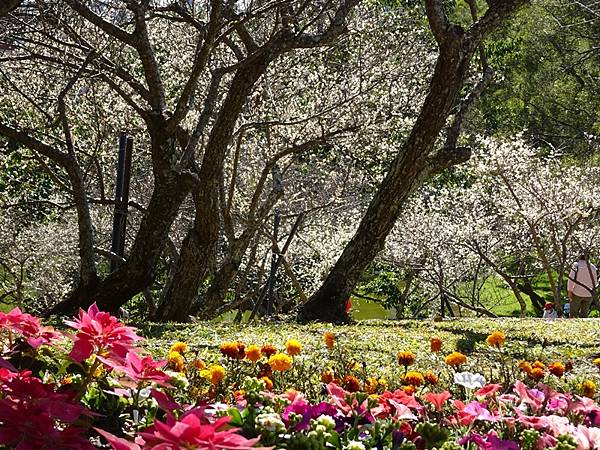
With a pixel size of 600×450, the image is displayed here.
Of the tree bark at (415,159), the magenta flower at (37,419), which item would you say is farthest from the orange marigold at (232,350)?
the tree bark at (415,159)

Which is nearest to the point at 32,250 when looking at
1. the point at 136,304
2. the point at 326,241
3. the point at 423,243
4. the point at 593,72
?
the point at 136,304

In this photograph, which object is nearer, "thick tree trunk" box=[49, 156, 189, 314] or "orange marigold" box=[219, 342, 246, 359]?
"orange marigold" box=[219, 342, 246, 359]

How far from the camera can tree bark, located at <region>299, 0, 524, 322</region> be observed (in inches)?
252

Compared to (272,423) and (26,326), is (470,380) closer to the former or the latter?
(272,423)

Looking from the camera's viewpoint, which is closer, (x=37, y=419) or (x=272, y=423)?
(x=37, y=419)

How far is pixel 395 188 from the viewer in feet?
22.0

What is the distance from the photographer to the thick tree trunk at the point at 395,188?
643 centimetres

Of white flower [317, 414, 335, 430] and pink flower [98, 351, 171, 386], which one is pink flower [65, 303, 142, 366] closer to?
pink flower [98, 351, 171, 386]

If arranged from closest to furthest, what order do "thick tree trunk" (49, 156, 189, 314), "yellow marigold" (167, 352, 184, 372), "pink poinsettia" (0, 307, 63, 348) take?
"pink poinsettia" (0, 307, 63, 348)
"yellow marigold" (167, 352, 184, 372)
"thick tree trunk" (49, 156, 189, 314)

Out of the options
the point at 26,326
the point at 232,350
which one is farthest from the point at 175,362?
the point at 26,326

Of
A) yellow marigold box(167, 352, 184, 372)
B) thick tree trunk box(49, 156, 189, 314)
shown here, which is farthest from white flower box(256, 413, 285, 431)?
thick tree trunk box(49, 156, 189, 314)

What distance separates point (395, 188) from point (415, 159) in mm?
279

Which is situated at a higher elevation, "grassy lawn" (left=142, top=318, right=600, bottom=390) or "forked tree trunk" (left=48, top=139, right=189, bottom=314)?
"forked tree trunk" (left=48, top=139, right=189, bottom=314)

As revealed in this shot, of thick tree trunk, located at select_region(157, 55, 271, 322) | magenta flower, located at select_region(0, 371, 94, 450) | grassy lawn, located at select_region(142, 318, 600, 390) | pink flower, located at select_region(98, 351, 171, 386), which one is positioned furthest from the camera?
thick tree trunk, located at select_region(157, 55, 271, 322)
